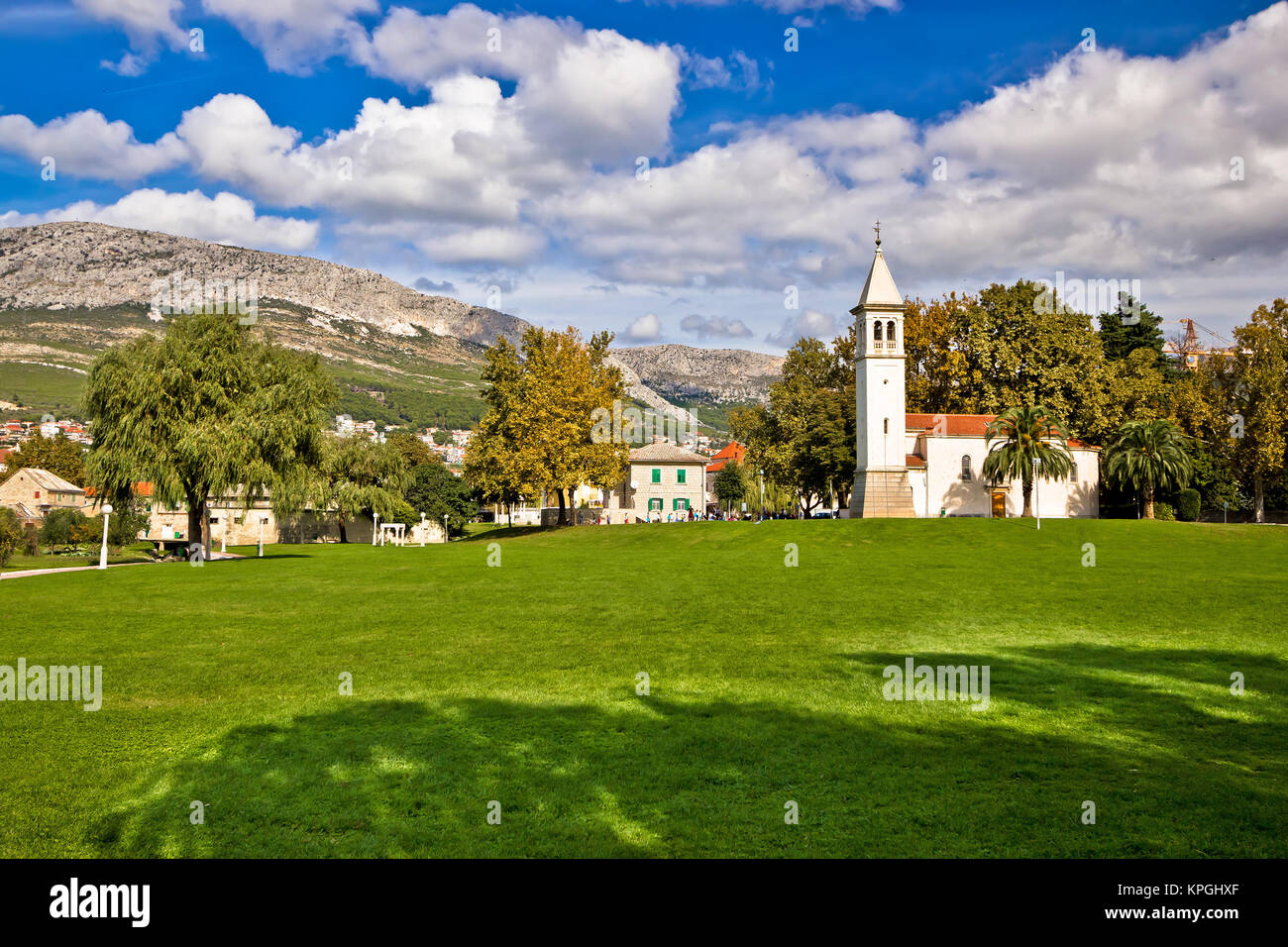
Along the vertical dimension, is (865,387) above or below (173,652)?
above

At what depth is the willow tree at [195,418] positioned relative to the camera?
1401 inches

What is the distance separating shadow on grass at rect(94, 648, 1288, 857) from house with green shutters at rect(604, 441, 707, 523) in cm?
8224

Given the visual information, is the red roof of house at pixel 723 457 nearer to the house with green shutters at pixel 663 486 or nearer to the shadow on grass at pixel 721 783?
the house with green shutters at pixel 663 486

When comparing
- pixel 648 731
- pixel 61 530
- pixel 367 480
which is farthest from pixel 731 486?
pixel 648 731

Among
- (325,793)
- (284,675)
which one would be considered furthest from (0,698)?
(325,793)

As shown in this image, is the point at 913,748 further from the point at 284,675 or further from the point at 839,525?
the point at 839,525

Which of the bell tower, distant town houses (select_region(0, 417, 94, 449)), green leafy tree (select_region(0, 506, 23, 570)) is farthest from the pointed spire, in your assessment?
distant town houses (select_region(0, 417, 94, 449))

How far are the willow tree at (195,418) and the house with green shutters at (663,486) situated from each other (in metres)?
55.0

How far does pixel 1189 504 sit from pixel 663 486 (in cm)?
4745

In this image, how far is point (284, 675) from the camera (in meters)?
12.0

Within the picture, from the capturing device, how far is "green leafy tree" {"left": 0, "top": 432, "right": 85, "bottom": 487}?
99.7 metres
